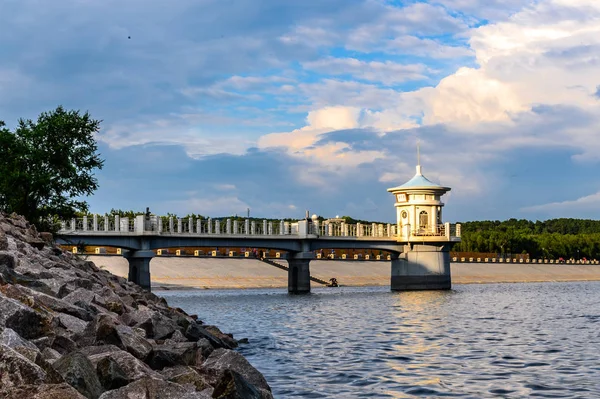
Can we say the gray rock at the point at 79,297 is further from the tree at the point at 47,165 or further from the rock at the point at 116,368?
the tree at the point at 47,165

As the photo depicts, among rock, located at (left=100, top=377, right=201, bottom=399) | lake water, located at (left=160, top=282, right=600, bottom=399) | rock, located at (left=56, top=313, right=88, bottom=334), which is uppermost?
rock, located at (left=56, top=313, right=88, bottom=334)

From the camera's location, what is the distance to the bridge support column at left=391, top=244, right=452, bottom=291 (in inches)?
3531

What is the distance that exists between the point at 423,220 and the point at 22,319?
262 feet

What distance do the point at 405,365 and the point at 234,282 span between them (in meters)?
78.0

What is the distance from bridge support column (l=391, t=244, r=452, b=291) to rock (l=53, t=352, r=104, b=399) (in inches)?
3128

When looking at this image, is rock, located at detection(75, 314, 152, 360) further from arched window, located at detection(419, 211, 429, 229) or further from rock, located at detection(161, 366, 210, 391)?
arched window, located at detection(419, 211, 429, 229)

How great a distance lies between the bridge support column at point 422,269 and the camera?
89688mm

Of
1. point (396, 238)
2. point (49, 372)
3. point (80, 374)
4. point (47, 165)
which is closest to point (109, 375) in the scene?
point (80, 374)

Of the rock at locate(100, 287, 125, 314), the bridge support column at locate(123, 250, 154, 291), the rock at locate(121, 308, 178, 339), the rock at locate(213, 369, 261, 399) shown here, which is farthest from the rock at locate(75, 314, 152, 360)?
the bridge support column at locate(123, 250, 154, 291)

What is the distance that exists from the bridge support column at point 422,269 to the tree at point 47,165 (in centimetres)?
4202

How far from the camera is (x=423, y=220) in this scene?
91.5m

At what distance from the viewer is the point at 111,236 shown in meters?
68.9

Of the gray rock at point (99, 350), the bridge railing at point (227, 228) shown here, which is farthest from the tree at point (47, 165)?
the gray rock at point (99, 350)

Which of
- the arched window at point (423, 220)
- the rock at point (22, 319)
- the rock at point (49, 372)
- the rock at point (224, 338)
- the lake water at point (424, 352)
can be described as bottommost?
the lake water at point (424, 352)
